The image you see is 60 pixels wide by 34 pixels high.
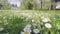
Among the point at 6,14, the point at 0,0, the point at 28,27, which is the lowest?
the point at 28,27

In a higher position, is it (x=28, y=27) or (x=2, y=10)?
(x=2, y=10)

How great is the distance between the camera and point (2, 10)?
990 mm

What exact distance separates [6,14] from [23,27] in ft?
0.56

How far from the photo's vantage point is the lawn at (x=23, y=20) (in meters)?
0.97

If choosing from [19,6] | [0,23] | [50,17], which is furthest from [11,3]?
[50,17]

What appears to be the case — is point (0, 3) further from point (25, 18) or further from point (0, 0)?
point (25, 18)

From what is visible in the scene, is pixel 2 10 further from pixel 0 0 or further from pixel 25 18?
pixel 25 18

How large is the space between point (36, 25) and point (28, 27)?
7cm

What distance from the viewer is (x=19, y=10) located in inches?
39.3

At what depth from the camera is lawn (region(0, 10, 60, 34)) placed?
97cm

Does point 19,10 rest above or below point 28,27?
above

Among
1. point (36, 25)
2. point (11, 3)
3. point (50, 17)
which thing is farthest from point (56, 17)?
point (11, 3)

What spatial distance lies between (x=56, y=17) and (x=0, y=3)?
0.47 meters

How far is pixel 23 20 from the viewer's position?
3.25ft
